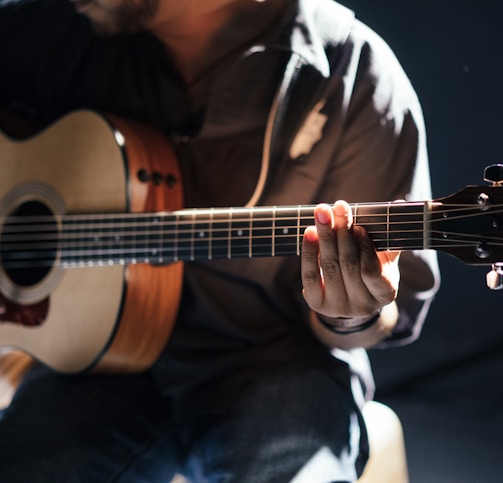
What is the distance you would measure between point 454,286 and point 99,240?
560mm

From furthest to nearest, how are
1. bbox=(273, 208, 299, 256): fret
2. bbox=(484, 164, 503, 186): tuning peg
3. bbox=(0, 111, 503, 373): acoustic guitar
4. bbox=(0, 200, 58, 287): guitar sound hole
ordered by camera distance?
bbox=(0, 200, 58, 287): guitar sound hole
bbox=(0, 111, 503, 373): acoustic guitar
bbox=(273, 208, 299, 256): fret
bbox=(484, 164, 503, 186): tuning peg

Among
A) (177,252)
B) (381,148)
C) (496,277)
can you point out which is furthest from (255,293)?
(496,277)

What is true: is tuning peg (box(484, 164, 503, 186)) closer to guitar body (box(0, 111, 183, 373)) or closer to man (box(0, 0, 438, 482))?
man (box(0, 0, 438, 482))

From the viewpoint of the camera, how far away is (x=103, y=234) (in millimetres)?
1058

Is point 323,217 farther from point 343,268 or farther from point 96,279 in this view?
point 96,279

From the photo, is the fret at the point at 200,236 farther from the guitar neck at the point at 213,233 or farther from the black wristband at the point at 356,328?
the black wristband at the point at 356,328

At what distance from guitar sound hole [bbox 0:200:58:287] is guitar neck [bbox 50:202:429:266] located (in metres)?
0.04

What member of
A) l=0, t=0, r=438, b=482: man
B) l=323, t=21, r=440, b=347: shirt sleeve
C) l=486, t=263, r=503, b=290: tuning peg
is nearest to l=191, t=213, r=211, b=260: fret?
l=0, t=0, r=438, b=482: man

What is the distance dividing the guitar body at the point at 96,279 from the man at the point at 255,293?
4 cm

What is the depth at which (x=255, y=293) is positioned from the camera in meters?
1.10

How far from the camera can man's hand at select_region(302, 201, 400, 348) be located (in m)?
0.80

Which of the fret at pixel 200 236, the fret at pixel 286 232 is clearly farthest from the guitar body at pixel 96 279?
the fret at pixel 286 232

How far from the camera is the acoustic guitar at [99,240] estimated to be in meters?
0.98

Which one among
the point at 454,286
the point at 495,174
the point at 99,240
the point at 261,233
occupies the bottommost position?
the point at 454,286
